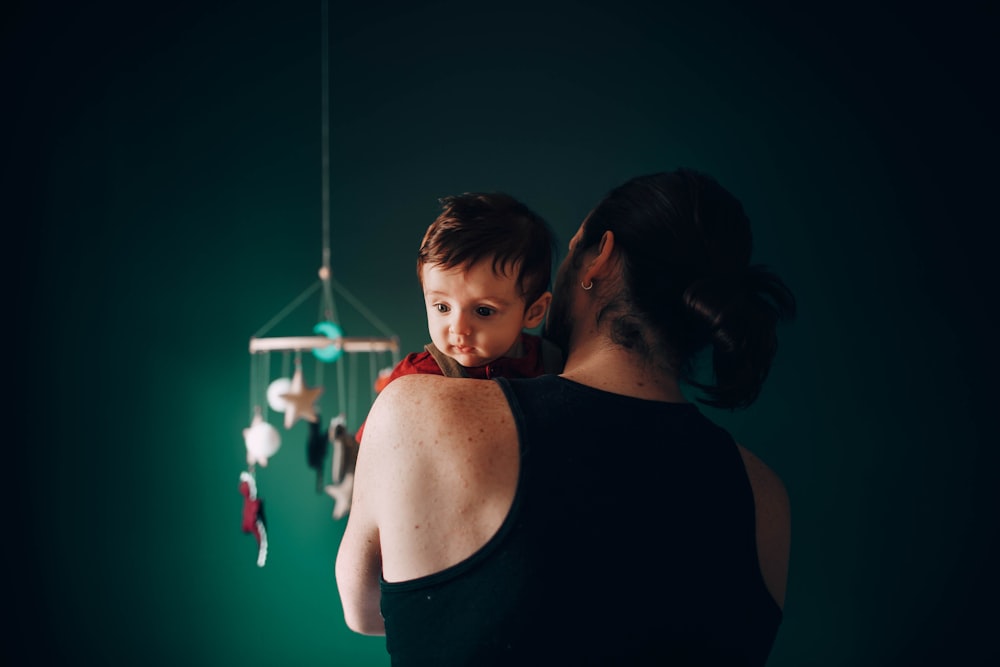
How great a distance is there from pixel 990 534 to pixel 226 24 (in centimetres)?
297

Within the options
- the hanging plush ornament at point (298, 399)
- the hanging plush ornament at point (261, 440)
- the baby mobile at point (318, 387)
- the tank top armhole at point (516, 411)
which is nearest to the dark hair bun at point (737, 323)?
the tank top armhole at point (516, 411)

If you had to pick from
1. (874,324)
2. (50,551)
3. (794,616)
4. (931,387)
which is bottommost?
(794,616)

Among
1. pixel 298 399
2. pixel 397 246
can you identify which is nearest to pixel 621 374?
pixel 298 399

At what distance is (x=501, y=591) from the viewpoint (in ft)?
2.19

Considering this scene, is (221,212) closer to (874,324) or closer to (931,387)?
(874,324)

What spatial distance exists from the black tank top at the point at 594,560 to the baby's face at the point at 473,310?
1.20ft

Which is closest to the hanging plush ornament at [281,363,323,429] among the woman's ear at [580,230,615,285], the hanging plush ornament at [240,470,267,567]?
the hanging plush ornament at [240,470,267,567]

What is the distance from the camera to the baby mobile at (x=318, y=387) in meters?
1.61

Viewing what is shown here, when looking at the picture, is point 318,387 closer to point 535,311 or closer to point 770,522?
point 535,311

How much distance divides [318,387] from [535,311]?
85 cm

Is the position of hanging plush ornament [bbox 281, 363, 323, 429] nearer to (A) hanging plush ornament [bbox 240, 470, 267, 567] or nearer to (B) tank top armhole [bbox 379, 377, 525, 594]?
(A) hanging plush ornament [bbox 240, 470, 267, 567]

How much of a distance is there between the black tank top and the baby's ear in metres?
0.44

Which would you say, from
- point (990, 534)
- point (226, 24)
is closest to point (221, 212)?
point (226, 24)

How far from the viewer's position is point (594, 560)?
677 mm
